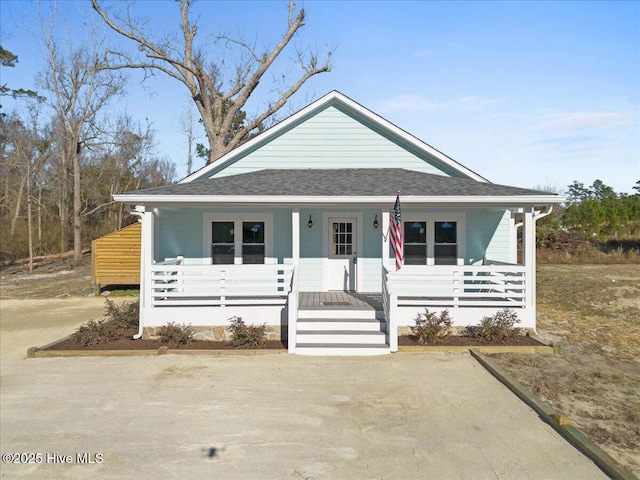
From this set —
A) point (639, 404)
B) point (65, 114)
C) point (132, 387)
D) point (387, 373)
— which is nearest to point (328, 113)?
point (387, 373)

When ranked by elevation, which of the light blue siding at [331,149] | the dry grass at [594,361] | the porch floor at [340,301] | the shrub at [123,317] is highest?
the light blue siding at [331,149]

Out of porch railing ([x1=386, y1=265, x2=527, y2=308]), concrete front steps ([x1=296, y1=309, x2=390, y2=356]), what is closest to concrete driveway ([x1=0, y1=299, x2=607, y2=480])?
concrete front steps ([x1=296, y1=309, x2=390, y2=356])

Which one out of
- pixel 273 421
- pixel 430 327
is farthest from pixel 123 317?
pixel 430 327

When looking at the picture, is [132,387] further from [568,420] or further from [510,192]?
[510,192]

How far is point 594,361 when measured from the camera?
311 inches

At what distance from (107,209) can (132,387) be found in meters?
31.2

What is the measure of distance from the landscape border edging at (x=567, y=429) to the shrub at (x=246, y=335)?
168 inches

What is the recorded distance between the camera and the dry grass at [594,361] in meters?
5.05

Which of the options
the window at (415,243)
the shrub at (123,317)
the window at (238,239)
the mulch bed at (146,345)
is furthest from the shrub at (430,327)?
the shrub at (123,317)

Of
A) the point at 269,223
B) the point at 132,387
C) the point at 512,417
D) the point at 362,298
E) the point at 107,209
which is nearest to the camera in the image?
the point at 512,417

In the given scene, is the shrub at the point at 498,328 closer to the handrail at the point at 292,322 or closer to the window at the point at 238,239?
the handrail at the point at 292,322

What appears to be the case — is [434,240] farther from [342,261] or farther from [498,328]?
[498,328]

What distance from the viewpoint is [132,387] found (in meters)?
6.51

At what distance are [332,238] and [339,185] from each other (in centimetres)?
176
